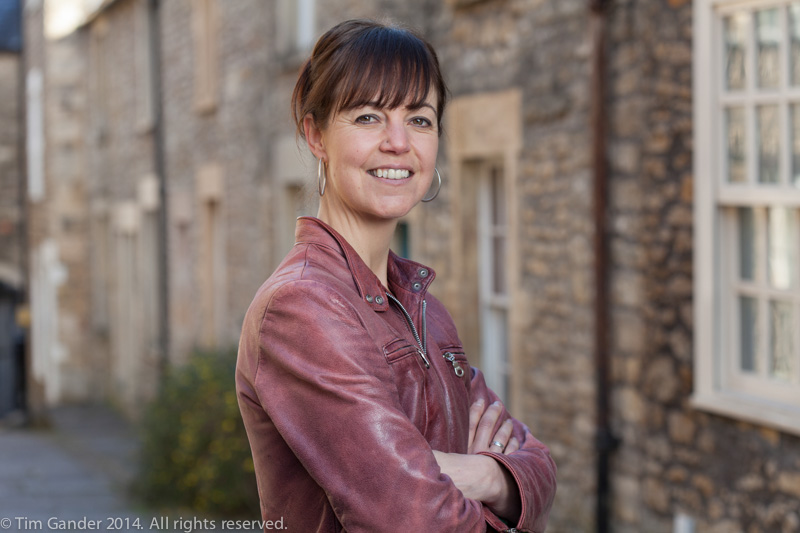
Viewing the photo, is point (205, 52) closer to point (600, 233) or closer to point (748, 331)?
point (600, 233)

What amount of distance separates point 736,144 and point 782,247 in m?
0.57

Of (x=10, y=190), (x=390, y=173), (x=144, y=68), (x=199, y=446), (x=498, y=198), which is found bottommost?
(x=199, y=446)

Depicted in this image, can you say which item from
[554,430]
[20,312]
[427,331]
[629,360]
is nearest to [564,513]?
[554,430]

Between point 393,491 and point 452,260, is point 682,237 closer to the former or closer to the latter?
point 452,260

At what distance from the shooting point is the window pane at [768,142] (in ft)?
→ 16.3

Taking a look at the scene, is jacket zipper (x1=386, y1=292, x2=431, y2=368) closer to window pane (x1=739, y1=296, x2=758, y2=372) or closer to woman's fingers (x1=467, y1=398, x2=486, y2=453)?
woman's fingers (x1=467, y1=398, x2=486, y2=453)

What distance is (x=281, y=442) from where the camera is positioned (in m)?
2.02

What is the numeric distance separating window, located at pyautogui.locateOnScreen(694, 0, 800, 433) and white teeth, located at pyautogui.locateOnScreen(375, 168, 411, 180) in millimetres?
3245

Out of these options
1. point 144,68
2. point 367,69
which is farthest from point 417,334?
point 144,68

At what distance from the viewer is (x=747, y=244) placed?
5207 mm

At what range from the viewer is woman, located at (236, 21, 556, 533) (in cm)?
188

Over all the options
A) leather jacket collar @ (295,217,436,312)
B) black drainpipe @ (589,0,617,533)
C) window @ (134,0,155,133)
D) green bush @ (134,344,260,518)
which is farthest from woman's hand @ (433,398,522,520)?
window @ (134,0,155,133)

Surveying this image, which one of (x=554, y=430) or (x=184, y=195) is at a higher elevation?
(x=184, y=195)

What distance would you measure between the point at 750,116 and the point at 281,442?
3740 mm
